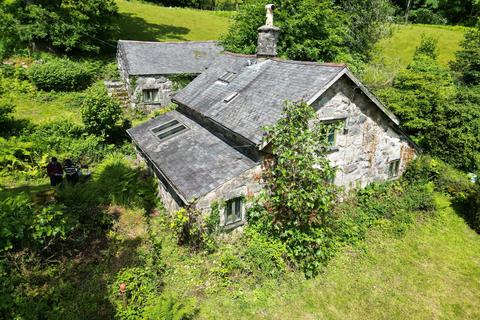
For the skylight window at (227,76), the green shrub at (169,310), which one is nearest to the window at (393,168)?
the skylight window at (227,76)

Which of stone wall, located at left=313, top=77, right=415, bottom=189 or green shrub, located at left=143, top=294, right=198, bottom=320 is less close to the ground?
stone wall, located at left=313, top=77, right=415, bottom=189

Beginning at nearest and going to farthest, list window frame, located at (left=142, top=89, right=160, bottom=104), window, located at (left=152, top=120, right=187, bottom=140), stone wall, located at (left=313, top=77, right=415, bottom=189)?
stone wall, located at (left=313, top=77, right=415, bottom=189)
window, located at (left=152, top=120, right=187, bottom=140)
window frame, located at (left=142, top=89, right=160, bottom=104)

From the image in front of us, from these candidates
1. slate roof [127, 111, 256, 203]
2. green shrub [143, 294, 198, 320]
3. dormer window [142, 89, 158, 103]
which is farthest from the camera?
dormer window [142, 89, 158, 103]

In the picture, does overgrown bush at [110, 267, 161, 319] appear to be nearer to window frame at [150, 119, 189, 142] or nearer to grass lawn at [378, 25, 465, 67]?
window frame at [150, 119, 189, 142]

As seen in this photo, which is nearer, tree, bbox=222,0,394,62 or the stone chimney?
the stone chimney

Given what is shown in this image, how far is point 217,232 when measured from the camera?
11.5 metres

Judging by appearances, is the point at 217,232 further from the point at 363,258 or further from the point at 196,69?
the point at 196,69

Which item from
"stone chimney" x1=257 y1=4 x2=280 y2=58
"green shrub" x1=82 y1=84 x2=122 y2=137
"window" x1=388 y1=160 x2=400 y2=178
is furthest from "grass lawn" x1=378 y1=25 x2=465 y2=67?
"green shrub" x1=82 y1=84 x2=122 y2=137

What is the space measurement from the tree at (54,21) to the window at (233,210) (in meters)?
24.4

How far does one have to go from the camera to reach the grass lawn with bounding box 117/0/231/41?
40281mm

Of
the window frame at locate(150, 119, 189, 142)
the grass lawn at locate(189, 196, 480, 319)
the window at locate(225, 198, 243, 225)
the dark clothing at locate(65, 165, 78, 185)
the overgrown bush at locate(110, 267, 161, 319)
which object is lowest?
the grass lawn at locate(189, 196, 480, 319)

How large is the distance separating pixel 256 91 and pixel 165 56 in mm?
15479

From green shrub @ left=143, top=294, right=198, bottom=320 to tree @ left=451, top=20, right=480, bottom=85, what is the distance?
3155cm

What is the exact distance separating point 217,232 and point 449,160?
45.6 ft
